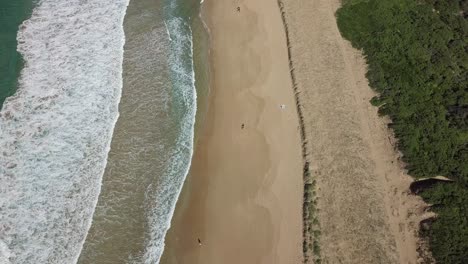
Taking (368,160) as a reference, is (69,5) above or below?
above

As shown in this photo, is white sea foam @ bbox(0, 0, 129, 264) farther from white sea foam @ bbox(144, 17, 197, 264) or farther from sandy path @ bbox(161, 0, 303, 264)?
sandy path @ bbox(161, 0, 303, 264)

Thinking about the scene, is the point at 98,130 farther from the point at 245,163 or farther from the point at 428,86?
the point at 428,86

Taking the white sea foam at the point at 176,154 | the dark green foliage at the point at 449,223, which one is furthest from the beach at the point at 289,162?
the dark green foliage at the point at 449,223

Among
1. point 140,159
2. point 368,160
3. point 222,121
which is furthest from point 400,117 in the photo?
point 140,159

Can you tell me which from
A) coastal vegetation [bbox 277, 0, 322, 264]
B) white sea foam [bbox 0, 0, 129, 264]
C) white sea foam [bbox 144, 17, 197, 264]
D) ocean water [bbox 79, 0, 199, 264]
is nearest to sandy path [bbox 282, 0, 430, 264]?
coastal vegetation [bbox 277, 0, 322, 264]

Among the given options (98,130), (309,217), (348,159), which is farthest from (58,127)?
(348,159)

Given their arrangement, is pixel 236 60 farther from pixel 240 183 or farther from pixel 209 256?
pixel 209 256
